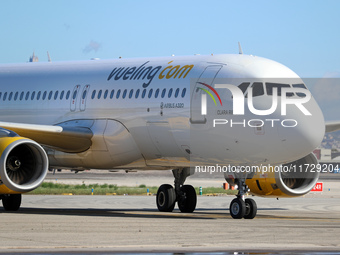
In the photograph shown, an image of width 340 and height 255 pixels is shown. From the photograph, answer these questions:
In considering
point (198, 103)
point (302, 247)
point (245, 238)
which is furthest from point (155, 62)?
point (302, 247)

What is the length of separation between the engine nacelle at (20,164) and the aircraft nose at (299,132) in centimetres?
693

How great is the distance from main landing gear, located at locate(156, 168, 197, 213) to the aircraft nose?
19.2 ft

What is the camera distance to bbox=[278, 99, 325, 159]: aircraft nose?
21844 millimetres

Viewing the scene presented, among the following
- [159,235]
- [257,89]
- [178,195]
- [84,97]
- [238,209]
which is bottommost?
[159,235]

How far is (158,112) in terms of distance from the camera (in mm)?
24578

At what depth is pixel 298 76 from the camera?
23484 millimetres

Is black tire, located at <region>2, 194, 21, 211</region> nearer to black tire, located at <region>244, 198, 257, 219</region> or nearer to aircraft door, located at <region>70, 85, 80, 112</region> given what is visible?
aircraft door, located at <region>70, 85, 80, 112</region>

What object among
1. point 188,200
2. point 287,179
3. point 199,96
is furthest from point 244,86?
point 188,200

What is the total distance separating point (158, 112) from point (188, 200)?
14.2 feet

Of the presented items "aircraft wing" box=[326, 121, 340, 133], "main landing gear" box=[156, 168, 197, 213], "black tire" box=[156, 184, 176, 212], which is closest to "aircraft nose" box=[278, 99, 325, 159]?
"aircraft wing" box=[326, 121, 340, 133]

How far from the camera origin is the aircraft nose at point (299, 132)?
71.7 ft

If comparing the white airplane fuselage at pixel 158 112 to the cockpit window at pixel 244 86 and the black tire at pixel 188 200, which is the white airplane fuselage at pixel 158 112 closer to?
the cockpit window at pixel 244 86

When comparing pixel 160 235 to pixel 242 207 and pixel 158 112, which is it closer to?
pixel 242 207

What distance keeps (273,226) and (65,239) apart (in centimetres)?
622
